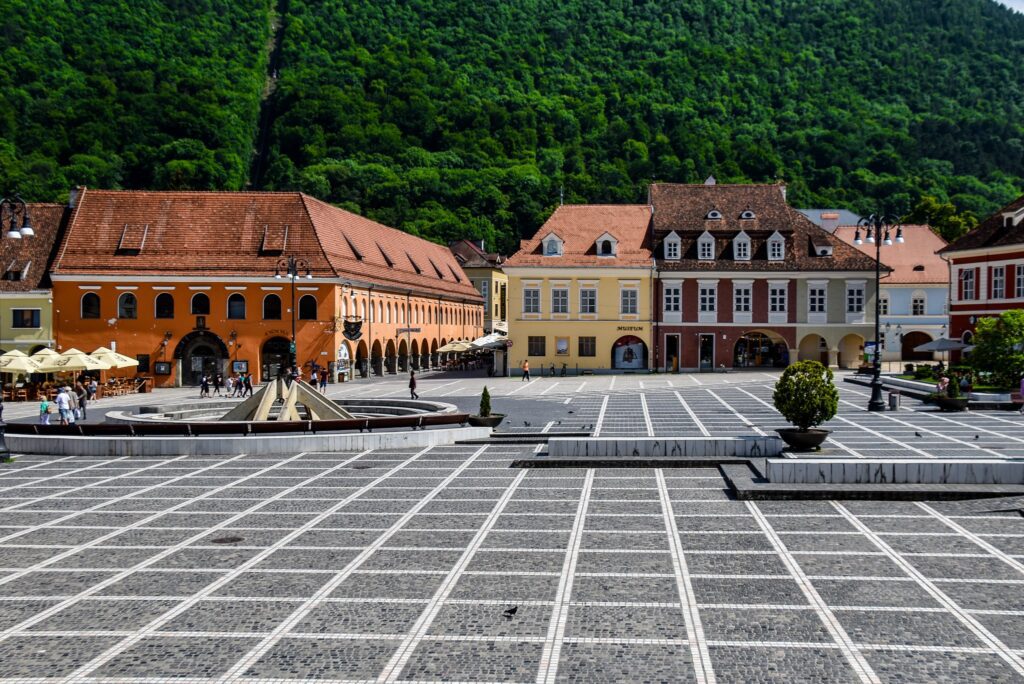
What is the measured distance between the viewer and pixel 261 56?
148250mm

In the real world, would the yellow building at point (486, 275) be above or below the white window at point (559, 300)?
above

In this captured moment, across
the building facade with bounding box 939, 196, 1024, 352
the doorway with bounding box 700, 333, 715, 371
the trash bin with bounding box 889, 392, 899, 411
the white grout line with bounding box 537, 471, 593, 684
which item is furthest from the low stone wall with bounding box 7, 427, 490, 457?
the doorway with bounding box 700, 333, 715, 371

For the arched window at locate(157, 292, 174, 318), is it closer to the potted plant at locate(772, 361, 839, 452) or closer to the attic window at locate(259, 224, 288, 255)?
the attic window at locate(259, 224, 288, 255)

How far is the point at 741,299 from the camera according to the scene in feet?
198

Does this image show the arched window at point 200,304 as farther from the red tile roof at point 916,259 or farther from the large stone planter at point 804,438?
the red tile roof at point 916,259

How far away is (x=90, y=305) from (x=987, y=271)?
173ft

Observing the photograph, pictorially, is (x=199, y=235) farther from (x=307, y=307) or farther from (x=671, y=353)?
(x=671, y=353)

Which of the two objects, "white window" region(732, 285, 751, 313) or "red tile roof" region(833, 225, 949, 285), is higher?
"red tile roof" region(833, 225, 949, 285)

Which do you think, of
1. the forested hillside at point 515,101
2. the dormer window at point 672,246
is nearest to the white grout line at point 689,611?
the dormer window at point 672,246

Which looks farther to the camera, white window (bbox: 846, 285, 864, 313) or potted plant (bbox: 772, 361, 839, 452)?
white window (bbox: 846, 285, 864, 313)

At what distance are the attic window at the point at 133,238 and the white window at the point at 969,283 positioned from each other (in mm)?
49372

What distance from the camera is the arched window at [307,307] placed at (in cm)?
5628

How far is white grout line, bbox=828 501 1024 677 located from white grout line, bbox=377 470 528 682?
5110 mm

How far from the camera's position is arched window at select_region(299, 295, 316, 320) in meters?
56.3
